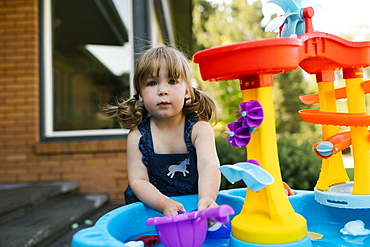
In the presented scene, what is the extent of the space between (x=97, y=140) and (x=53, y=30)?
1.60m

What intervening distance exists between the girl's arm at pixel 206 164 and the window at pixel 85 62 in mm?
3264

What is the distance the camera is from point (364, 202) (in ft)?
3.71

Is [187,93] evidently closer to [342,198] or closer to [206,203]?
[206,203]

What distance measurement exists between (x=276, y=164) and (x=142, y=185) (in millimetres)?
603

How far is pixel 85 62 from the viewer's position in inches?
201

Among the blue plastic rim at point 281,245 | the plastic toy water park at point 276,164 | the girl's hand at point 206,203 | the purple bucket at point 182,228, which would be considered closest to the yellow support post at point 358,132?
the plastic toy water park at point 276,164

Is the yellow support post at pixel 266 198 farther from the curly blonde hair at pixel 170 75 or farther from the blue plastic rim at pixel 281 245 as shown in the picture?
the curly blonde hair at pixel 170 75

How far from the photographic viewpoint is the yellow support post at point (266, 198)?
3.13 feet

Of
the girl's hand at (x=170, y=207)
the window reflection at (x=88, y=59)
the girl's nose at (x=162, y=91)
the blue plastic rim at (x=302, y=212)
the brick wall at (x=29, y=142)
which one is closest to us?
the blue plastic rim at (x=302, y=212)

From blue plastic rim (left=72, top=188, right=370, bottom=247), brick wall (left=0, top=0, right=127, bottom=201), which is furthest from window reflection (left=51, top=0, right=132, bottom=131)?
blue plastic rim (left=72, top=188, right=370, bottom=247)

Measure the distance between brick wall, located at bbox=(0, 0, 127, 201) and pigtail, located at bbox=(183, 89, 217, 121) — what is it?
2817 millimetres

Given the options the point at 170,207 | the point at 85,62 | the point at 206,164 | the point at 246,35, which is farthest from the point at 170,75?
the point at 246,35

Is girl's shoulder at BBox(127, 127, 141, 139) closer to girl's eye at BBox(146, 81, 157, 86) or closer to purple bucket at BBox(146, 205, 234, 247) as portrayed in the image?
girl's eye at BBox(146, 81, 157, 86)

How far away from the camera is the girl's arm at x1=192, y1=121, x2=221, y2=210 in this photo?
1.30 metres
